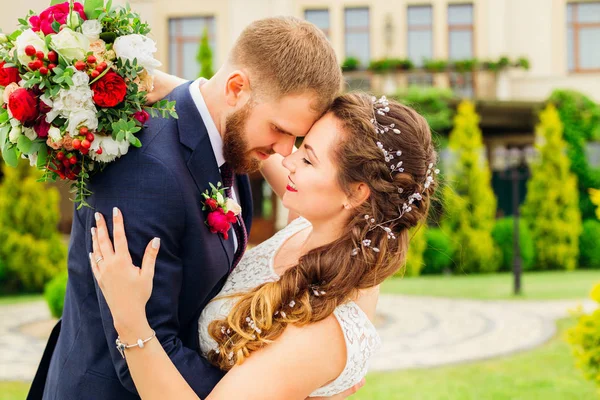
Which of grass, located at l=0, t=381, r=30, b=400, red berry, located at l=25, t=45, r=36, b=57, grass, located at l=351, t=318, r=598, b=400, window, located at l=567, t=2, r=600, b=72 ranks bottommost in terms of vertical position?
grass, located at l=351, t=318, r=598, b=400

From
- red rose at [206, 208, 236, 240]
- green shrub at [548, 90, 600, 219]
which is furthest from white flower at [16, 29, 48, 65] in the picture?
green shrub at [548, 90, 600, 219]

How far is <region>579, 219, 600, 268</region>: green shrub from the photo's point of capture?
18.2 meters

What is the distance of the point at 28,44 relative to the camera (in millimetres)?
2104

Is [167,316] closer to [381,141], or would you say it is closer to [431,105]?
[381,141]

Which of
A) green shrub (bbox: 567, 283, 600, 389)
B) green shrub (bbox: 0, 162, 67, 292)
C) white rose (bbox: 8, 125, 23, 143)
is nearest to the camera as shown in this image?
white rose (bbox: 8, 125, 23, 143)

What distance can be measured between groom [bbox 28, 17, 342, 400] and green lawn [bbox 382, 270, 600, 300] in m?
10.5

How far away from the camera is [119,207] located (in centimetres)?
216

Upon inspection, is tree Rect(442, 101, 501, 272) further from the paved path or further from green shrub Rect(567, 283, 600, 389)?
green shrub Rect(567, 283, 600, 389)

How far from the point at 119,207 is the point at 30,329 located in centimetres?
940

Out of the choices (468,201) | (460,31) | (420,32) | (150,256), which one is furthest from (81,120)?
(460,31)

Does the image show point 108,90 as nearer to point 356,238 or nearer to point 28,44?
point 28,44

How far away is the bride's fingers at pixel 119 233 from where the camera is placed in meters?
2.12

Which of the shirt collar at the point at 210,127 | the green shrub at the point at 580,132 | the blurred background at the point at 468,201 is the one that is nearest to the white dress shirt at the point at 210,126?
the shirt collar at the point at 210,127

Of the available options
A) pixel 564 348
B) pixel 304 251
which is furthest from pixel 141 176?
pixel 564 348
